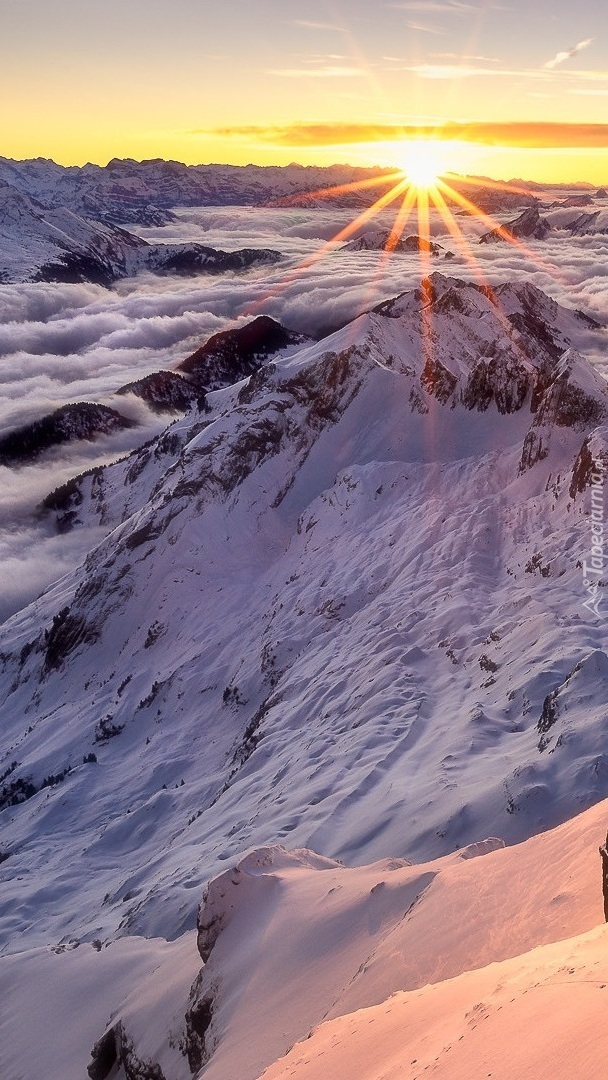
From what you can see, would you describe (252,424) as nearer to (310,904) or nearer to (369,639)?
(369,639)

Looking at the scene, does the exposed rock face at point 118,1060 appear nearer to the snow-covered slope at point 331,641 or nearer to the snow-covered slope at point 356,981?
the snow-covered slope at point 356,981

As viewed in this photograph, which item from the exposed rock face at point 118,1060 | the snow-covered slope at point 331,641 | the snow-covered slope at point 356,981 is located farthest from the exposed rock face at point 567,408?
the exposed rock face at point 118,1060

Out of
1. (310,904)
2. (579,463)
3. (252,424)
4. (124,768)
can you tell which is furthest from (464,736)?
(252,424)

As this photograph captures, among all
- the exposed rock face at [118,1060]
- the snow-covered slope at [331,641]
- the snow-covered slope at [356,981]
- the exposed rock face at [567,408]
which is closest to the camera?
the snow-covered slope at [356,981]

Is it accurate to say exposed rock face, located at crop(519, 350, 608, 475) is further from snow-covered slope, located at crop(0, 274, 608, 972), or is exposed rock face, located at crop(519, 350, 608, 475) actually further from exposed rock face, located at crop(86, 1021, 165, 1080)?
exposed rock face, located at crop(86, 1021, 165, 1080)

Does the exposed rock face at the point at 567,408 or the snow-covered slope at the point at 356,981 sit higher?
the exposed rock face at the point at 567,408

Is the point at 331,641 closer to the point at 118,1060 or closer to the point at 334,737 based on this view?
the point at 334,737

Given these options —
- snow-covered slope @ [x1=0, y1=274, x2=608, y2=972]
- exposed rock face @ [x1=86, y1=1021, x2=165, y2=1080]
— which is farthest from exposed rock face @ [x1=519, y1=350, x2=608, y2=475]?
exposed rock face @ [x1=86, y1=1021, x2=165, y2=1080]

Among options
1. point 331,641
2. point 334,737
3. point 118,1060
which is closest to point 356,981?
point 118,1060
